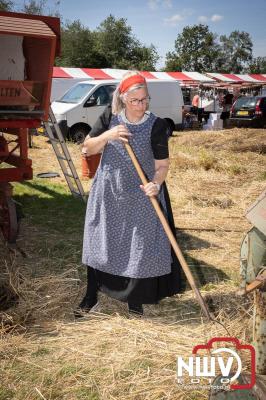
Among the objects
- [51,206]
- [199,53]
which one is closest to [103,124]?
[51,206]

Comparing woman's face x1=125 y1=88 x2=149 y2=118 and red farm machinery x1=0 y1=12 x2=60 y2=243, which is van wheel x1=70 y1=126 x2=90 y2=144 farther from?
woman's face x1=125 y1=88 x2=149 y2=118

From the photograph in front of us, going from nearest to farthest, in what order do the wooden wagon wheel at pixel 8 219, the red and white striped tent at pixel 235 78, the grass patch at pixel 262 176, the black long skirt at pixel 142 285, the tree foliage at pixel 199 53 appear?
the black long skirt at pixel 142 285, the wooden wagon wheel at pixel 8 219, the grass patch at pixel 262 176, the red and white striped tent at pixel 235 78, the tree foliage at pixel 199 53

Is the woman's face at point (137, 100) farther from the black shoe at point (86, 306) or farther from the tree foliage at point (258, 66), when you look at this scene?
the tree foliage at point (258, 66)

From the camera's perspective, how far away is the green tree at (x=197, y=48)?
95269 millimetres

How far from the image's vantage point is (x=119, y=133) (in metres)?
2.90

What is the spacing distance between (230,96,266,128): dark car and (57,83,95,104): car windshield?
8.80 metres

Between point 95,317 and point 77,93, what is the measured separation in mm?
11385

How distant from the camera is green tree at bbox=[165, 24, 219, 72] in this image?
95269mm

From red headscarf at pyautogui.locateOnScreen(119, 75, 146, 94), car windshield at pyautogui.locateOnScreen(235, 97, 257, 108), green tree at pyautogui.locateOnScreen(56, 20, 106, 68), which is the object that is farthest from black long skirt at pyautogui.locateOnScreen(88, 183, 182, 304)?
green tree at pyautogui.locateOnScreen(56, 20, 106, 68)

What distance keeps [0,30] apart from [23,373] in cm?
373

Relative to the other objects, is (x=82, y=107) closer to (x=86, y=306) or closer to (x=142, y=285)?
(x=86, y=306)

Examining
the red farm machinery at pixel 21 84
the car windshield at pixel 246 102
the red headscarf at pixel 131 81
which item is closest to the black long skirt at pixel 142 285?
the red headscarf at pixel 131 81

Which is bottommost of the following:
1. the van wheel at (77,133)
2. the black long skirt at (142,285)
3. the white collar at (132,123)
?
the van wheel at (77,133)

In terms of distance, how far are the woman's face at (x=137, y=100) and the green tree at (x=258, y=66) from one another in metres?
110
